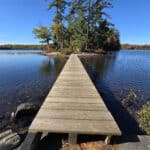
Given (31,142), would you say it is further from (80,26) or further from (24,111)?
(80,26)

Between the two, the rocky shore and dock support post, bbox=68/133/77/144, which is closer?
dock support post, bbox=68/133/77/144

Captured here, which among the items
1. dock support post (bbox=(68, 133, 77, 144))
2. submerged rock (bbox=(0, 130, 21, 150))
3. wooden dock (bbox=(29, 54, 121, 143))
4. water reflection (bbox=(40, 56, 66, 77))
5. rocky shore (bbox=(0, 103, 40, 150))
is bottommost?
water reflection (bbox=(40, 56, 66, 77))

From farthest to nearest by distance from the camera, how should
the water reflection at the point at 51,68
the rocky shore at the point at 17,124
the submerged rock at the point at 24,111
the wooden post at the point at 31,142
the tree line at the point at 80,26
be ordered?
the tree line at the point at 80,26 < the water reflection at the point at 51,68 < the submerged rock at the point at 24,111 < the rocky shore at the point at 17,124 < the wooden post at the point at 31,142

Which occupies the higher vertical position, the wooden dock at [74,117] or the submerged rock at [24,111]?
the wooden dock at [74,117]

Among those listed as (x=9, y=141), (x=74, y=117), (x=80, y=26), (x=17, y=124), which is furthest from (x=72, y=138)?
(x=80, y=26)

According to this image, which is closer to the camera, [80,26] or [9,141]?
[9,141]

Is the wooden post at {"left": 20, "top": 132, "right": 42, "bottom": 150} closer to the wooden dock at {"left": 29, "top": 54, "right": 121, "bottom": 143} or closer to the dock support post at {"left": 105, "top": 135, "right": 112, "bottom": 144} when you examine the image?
the wooden dock at {"left": 29, "top": 54, "right": 121, "bottom": 143}

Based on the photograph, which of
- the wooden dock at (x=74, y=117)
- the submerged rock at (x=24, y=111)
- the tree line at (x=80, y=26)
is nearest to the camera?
the wooden dock at (x=74, y=117)

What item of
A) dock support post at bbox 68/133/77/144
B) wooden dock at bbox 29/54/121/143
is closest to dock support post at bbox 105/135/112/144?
wooden dock at bbox 29/54/121/143

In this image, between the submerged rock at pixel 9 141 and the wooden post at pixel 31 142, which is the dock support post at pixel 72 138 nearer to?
the wooden post at pixel 31 142

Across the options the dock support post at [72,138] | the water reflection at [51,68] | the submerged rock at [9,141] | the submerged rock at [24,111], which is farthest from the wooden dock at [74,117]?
the water reflection at [51,68]

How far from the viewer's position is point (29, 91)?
8.31m

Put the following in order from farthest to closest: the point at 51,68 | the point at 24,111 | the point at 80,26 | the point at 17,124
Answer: the point at 80,26, the point at 51,68, the point at 24,111, the point at 17,124

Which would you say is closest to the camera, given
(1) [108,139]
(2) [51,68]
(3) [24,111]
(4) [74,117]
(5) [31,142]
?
(5) [31,142]
